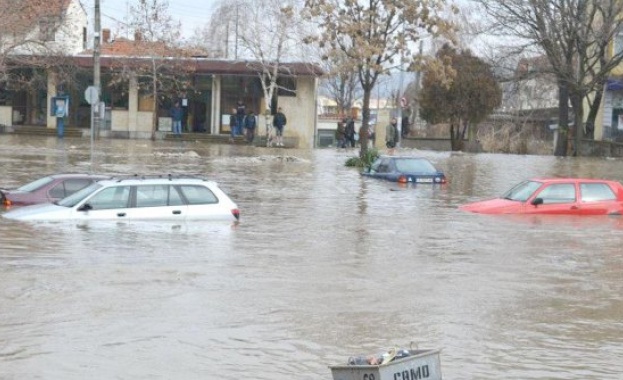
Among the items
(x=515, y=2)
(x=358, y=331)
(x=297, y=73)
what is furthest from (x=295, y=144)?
(x=358, y=331)

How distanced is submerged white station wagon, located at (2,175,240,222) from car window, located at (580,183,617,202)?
8.57m

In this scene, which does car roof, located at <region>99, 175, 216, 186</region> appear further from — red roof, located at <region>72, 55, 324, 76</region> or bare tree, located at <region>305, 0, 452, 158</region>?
red roof, located at <region>72, 55, 324, 76</region>

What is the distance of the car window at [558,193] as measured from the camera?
23.7 metres

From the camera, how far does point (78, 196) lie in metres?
19.9

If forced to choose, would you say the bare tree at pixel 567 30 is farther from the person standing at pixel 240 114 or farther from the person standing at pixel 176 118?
the person standing at pixel 176 118

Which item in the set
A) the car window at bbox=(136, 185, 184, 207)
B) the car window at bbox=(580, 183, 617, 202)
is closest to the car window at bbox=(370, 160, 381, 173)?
the car window at bbox=(580, 183, 617, 202)

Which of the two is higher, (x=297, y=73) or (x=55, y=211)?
(x=297, y=73)

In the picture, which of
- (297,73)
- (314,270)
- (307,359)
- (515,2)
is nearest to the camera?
(307,359)

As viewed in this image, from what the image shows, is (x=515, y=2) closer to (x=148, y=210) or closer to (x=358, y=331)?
(x=148, y=210)

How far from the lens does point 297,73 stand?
54094 mm

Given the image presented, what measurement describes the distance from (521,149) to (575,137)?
8565 mm

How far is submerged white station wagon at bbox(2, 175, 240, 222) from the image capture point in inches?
764

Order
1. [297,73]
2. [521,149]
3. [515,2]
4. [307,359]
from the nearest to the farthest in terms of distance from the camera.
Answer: [307,359] < [515,2] < [297,73] < [521,149]

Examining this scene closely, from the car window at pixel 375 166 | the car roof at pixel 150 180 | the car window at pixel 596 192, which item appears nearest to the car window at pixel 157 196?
the car roof at pixel 150 180
